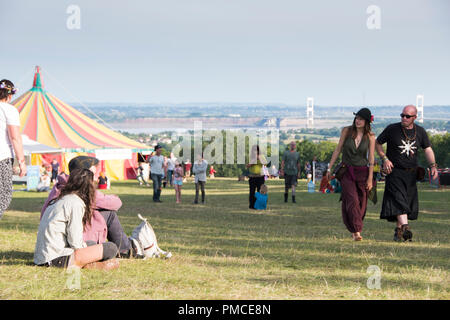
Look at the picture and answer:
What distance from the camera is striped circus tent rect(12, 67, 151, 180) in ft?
108

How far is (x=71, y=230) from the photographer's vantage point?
5805 millimetres

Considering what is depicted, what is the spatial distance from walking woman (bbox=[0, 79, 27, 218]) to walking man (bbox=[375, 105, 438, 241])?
15.8 feet

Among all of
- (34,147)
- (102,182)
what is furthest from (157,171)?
(34,147)

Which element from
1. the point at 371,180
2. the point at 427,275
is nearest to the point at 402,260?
the point at 427,275

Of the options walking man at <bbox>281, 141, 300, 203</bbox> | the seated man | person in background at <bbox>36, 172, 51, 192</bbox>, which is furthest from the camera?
person in background at <bbox>36, 172, 51, 192</bbox>

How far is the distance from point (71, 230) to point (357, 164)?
462cm

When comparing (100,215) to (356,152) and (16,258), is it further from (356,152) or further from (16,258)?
(356,152)

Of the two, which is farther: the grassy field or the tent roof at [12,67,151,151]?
the tent roof at [12,67,151,151]

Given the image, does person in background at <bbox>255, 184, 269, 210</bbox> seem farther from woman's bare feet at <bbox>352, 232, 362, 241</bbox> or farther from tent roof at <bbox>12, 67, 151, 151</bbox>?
tent roof at <bbox>12, 67, 151, 151</bbox>

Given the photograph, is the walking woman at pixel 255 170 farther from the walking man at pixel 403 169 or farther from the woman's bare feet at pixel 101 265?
the woman's bare feet at pixel 101 265

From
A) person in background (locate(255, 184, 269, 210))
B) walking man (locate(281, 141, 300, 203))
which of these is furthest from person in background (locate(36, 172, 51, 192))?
person in background (locate(255, 184, 269, 210))

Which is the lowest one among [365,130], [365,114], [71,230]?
[71,230]

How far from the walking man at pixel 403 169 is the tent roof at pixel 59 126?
82.7ft
